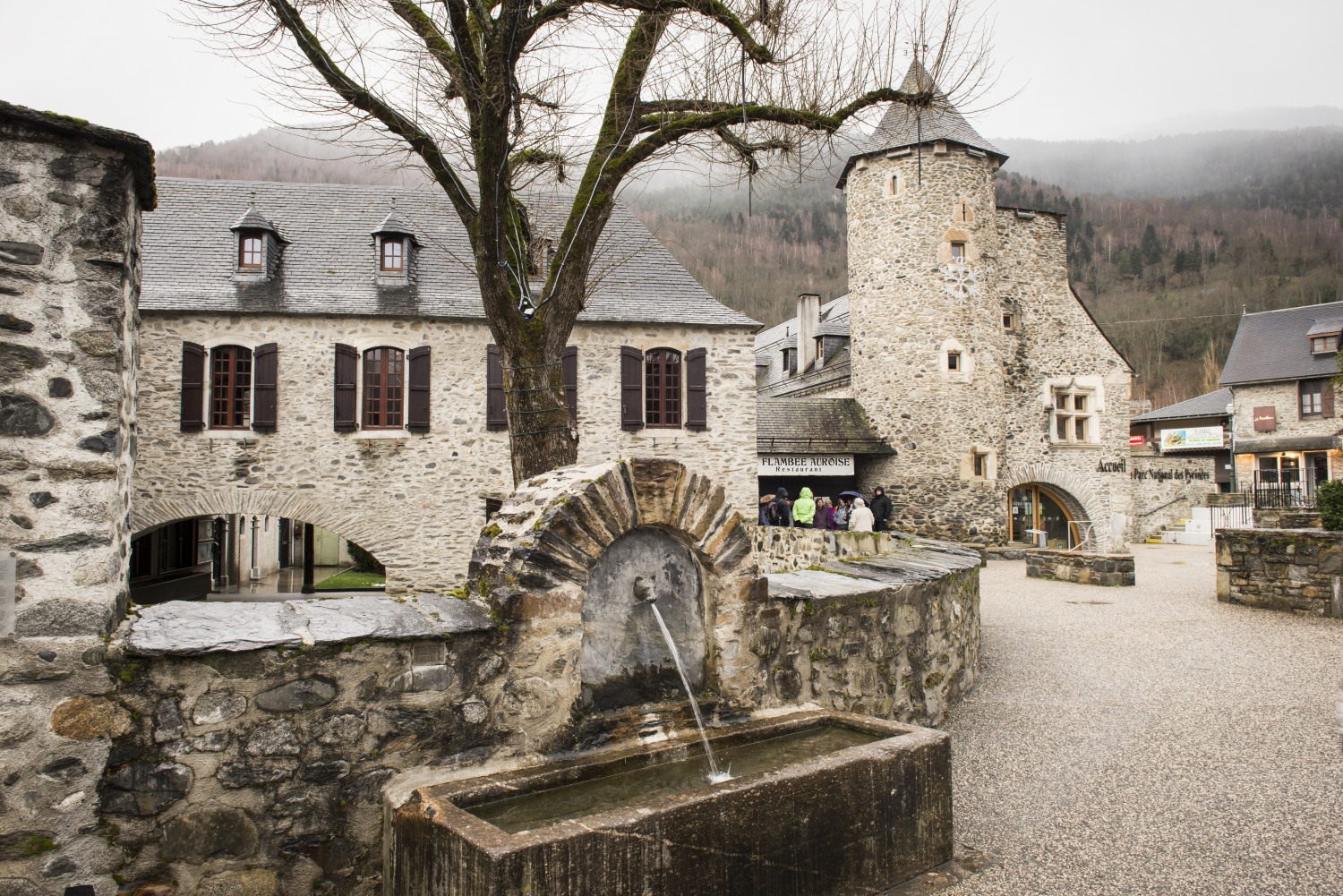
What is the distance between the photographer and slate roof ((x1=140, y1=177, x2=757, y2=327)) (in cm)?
1536

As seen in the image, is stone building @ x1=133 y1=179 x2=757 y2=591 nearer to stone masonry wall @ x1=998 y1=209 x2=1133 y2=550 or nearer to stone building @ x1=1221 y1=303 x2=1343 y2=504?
stone masonry wall @ x1=998 y1=209 x2=1133 y2=550

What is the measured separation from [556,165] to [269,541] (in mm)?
21670

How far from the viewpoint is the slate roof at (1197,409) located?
38.5 metres

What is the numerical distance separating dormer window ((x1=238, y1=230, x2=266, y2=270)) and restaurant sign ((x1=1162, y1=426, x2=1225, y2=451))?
3823 centimetres

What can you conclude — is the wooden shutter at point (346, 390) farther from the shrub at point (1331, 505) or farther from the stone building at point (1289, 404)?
the stone building at point (1289, 404)

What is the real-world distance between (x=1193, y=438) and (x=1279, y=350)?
6.94 meters

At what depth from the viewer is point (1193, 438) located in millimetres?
38781

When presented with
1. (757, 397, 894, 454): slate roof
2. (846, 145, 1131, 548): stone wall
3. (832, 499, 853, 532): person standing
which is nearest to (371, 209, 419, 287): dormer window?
(757, 397, 894, 454): slate roof

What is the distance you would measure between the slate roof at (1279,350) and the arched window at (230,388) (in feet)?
111

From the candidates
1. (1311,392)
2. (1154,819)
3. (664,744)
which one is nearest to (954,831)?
(1154,819)

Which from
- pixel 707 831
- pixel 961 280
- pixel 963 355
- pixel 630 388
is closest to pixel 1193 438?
pixel 963 355

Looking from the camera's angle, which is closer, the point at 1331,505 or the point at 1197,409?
the point at 1331,505

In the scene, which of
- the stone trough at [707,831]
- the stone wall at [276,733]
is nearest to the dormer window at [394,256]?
the stone wall at [276,733]

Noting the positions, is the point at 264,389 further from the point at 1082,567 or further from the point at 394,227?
the point at 1082,567
